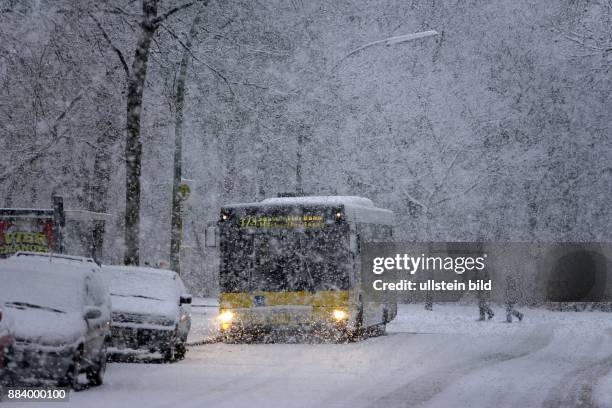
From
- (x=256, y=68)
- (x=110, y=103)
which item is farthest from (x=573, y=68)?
(x=110, y=103)

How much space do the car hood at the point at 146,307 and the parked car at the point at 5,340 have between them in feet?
22.4

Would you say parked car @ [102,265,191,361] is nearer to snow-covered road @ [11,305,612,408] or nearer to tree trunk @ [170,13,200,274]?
snow-covered road @ [11,305,612,408]

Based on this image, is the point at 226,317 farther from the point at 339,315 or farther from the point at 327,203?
the point at 327,203

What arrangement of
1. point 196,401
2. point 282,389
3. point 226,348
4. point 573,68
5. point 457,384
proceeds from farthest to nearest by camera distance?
point 573,68 < point 226,348 < point 457,384 < point 282,389 < point 196,401

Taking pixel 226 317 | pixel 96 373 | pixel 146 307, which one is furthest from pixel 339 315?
pixel 96 373

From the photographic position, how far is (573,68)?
151ft

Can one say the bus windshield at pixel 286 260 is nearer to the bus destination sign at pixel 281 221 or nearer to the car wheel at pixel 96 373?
the bus destination sign at pixel 281 221

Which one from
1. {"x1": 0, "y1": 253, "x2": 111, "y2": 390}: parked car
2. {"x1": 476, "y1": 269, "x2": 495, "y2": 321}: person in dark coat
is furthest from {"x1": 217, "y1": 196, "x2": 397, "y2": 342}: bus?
{"x1": 476, "y1": 269, "x2": 495, "y2": 321}: person in dark coat

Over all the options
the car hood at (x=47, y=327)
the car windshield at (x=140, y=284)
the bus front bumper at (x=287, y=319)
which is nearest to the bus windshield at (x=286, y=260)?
the bus front bumper at (x=287, y=319)

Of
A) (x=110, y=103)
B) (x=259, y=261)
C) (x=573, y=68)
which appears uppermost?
(x=573, y=68)

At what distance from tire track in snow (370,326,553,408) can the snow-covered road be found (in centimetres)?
1

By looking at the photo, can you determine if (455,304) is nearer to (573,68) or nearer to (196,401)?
(573,68)

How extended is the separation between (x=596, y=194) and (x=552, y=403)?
109 ft

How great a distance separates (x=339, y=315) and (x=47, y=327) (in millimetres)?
12060
